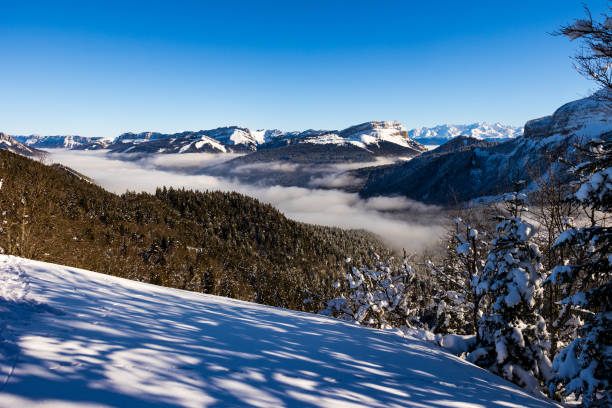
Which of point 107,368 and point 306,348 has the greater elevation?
point 107,368

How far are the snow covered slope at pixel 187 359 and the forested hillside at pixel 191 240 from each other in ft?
41.7

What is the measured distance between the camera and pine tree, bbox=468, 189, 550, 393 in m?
7.21

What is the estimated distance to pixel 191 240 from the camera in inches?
4702

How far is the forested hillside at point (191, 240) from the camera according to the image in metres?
66.3

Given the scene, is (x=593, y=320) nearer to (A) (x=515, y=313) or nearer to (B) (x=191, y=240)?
(A) (x=515, y=313)

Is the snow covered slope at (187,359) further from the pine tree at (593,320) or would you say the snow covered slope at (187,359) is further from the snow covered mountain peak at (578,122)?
the snow covered mountain peak at (578,122)

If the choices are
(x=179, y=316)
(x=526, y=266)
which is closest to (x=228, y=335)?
(x=179, y=316)

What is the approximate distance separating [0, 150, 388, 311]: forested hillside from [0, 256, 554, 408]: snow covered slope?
41.7 feet

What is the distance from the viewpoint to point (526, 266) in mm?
7434

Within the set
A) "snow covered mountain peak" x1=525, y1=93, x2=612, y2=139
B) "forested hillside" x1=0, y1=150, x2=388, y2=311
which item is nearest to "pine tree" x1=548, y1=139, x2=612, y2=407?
"forested hillside" x1=0, y1=150, x2=388, y2=311

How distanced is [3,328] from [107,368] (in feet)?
6.15

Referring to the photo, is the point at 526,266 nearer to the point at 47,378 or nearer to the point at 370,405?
the point at 370,405

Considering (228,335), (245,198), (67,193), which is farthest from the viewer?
(245,198)

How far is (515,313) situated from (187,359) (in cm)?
775
